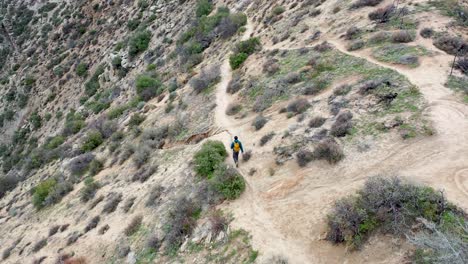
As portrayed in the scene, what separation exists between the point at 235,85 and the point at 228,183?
11.5 meters

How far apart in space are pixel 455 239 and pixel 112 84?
136ft

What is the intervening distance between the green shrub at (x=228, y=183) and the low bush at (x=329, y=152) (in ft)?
11.0

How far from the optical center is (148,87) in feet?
117

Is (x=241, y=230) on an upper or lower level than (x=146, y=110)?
upper

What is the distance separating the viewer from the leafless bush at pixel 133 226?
17.7 meters

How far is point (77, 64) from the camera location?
163 ft

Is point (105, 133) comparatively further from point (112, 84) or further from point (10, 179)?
point (112, 84)

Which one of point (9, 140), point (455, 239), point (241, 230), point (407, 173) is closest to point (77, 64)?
point (9, 140)

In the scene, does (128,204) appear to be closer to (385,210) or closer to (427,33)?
(385,210)

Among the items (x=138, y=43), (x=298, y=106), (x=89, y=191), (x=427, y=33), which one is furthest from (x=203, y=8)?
(x=298, y=106)

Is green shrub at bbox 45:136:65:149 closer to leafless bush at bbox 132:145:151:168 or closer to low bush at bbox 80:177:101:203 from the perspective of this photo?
low bush at bbox 80:177:101:203

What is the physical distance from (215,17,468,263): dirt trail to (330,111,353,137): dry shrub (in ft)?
5.10

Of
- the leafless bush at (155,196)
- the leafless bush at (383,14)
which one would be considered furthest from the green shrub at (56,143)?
the leafless bush at (383,14)

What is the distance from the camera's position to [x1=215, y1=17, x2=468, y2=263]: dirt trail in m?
12.0
